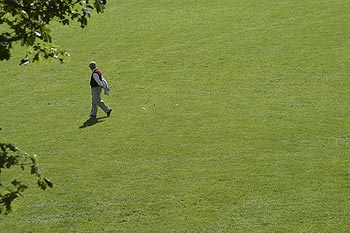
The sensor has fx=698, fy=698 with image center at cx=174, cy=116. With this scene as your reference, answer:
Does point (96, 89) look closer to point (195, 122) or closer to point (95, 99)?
point (95, 99)

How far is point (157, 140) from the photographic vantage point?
80.4 ft

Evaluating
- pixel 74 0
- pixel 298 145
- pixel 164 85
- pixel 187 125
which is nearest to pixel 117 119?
pixel 187 125

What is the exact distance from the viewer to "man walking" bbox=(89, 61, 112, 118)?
2612 centimetres

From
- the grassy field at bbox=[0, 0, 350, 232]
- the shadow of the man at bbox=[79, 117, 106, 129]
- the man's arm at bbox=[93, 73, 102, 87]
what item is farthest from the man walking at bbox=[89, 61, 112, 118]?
the grassy field at bbox=[0, 0, 350, 232]

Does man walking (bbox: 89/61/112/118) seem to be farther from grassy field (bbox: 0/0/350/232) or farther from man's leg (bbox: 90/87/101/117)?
grassy field (bbox: 0/0/350/232)

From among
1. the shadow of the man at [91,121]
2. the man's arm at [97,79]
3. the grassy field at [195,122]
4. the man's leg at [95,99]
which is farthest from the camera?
the shadow of the man at [91,121]

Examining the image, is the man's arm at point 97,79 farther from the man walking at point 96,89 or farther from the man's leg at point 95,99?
the man's leg at point 95,99

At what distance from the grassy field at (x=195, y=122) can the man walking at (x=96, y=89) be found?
1.83 ft

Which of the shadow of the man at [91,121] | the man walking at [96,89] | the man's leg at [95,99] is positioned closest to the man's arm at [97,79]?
the man walking at [96,89]

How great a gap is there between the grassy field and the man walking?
558 mm

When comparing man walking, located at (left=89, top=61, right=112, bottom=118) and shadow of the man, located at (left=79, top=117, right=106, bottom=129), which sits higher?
man walking, located at (left=89, top=61, right=112, bottom=118)

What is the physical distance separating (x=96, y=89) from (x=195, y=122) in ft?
12.9

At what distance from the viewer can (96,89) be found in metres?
26.3

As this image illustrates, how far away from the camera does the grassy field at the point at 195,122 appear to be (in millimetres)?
18406
